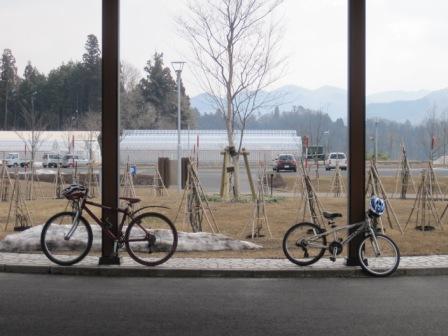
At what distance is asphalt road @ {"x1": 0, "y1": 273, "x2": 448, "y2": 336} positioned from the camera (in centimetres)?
559

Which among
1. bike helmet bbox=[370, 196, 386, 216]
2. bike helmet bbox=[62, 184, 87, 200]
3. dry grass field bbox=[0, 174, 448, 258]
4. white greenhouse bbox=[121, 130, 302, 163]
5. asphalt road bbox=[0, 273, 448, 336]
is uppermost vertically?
white greenhouse bbox=[121, 130, 302, 163]

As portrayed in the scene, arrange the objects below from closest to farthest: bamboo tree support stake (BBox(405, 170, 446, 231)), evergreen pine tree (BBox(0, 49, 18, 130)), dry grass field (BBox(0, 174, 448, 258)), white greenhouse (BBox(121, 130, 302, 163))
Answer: dry grass field (BBox(0, 174, 448, 258)), bamboo tree support stake (BBox(405, 170, 446, 231)), white greenhouse (BBox(121, 130, 302, 163)), evergreen pine tree (BBox(0, 49, 18, 130))

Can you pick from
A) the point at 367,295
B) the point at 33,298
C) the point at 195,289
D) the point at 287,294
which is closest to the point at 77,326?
the point at 33,298

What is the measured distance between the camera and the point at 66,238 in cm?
884

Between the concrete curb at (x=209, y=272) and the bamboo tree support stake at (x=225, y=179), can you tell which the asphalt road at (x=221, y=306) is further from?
the bamboo tree support stake at (x=225, y=179)

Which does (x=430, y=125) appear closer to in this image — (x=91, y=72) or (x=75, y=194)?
(x=91, y=72)

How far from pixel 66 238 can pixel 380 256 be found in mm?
4503

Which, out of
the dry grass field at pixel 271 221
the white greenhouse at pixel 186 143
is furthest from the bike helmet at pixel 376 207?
the white greenhouse at pixel 186 143

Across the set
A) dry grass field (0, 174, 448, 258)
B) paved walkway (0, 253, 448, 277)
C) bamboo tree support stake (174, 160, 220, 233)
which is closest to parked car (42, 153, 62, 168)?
dry grass field (0, 174, 448, 258)

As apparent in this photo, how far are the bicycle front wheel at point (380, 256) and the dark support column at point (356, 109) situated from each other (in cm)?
24

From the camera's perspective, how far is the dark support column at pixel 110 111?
8625mm

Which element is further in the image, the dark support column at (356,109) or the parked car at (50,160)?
the parked car at (50,160)

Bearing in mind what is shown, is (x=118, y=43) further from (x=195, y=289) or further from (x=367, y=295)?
(x=367, y=295)

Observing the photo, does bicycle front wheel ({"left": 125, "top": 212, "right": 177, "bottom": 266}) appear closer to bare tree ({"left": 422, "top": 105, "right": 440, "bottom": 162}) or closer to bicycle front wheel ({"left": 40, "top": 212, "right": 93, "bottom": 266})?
bicycle front wheel ({"left": 40, "top": 212, "right": 93, "bottom": 266})
